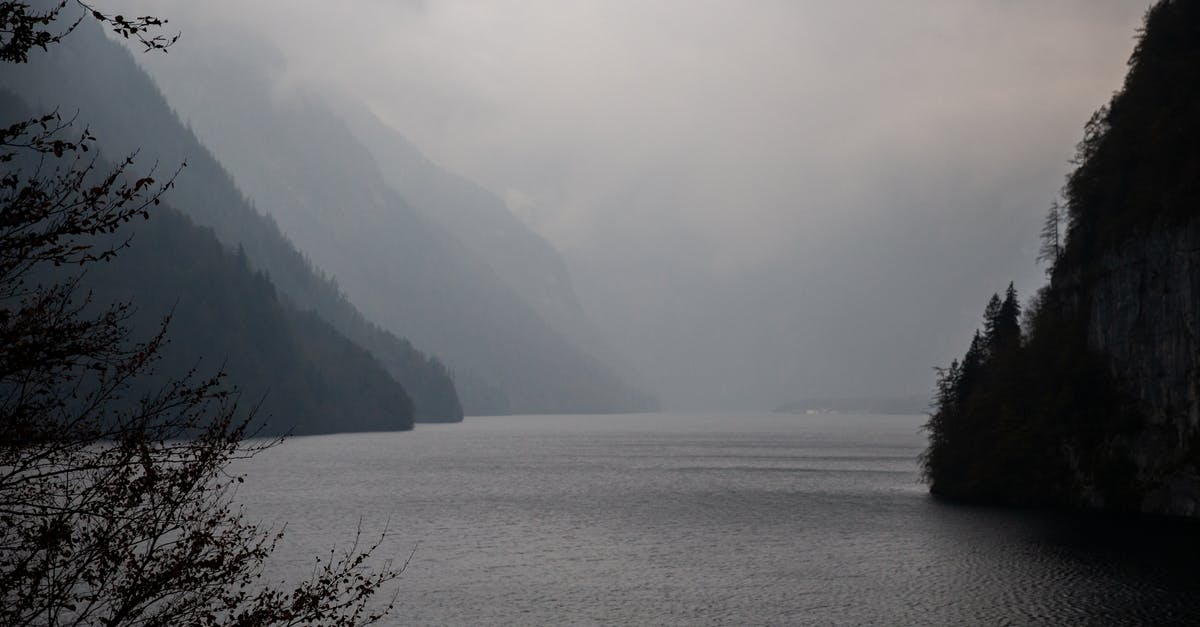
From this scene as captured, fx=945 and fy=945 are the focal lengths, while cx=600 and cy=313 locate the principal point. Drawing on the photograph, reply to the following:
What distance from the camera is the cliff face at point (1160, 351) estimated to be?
81.9m

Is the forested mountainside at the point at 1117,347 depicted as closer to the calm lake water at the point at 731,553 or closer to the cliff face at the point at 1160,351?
the cliff face at the point at 1160,351

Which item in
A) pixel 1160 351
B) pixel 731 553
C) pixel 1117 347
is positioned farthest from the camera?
pixel 1117 347

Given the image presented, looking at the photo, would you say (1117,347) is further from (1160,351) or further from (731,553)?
(731,553)

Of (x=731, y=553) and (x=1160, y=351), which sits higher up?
(x=1160, y=351)

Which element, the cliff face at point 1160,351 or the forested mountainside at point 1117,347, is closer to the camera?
the cliff face at point 1160,351

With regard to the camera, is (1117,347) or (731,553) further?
(1117,347)

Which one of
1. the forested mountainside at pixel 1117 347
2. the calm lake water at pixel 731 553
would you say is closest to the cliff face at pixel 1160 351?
the forested mountainside at pixel 1117 347

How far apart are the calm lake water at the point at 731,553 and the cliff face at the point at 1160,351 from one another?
20.5ft

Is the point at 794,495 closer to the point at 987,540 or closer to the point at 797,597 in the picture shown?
the point at 987,540

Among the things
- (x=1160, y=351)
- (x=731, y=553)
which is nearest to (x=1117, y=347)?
(x=1160, y=351)

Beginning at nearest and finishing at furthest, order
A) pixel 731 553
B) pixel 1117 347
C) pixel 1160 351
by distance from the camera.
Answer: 1. pixel 731 553
2. pixel 1160 351
3. pixel 1117 347

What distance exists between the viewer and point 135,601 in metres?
17.7

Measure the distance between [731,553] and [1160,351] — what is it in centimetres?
4610

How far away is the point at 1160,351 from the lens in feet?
284
